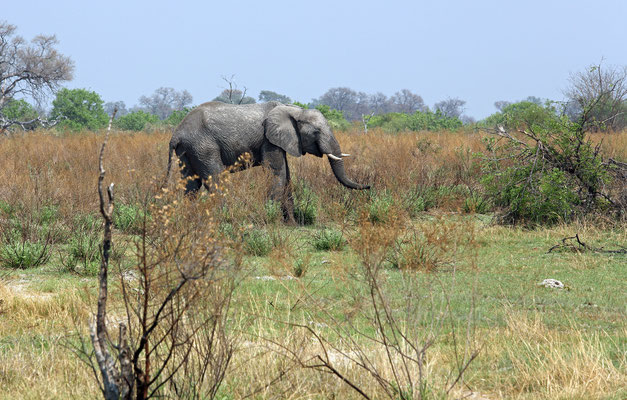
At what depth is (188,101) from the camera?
11150 cm

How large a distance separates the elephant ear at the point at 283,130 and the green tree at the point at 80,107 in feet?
113

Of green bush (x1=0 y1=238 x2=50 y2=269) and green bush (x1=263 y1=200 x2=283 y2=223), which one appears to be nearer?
green bush (x1=0 y1=238 x2=50 y2=269)

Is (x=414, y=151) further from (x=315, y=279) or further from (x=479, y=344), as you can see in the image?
(x=479, y=344)

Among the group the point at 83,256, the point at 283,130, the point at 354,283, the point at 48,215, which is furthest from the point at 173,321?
the point at 283,130

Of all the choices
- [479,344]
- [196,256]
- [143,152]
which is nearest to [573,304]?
[479,344]

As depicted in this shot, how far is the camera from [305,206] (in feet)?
42.3

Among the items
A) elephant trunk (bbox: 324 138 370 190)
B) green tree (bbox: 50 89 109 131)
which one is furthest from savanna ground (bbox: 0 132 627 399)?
green tree (bbox: 50 89 109 131)

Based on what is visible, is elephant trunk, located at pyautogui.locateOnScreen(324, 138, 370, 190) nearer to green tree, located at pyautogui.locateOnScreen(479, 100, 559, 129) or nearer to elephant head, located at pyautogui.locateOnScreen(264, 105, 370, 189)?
elephant head, located at pyautogui.locateOnScreen(264, 105, 370, 189)

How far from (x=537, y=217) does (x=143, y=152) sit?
8.77m

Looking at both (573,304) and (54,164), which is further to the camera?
(54,164)

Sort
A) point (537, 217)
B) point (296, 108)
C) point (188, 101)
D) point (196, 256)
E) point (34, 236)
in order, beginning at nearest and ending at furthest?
point (196, 256), point (34, 236), point (537, 217), point (296, 108), point (188, 101)

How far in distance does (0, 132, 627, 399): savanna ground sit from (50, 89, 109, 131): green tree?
1177 inches

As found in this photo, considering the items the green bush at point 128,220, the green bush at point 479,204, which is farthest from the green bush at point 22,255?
the green bush at point 479,204

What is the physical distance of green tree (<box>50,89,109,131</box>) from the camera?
45750 millimetres
